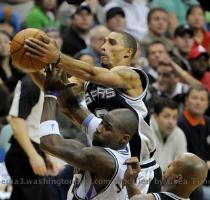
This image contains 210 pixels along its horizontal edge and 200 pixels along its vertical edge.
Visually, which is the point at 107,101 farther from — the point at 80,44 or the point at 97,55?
the point at 80,44

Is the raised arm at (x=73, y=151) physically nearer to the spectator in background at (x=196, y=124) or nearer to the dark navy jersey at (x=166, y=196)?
the dark navy jersey at (x=166, y=196)

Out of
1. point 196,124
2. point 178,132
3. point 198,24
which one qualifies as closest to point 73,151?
point 178,132

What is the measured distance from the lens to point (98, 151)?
5.36 metres

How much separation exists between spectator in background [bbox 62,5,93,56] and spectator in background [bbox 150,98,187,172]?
2151 millimetres

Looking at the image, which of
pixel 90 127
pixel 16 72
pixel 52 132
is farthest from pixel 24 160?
pixel 52 132

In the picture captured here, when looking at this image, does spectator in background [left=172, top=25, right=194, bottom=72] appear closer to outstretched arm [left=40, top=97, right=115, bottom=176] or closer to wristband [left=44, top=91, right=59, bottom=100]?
wristband [left=44, top=91, right=59, bottom=100]

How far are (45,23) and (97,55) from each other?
143 centimetres

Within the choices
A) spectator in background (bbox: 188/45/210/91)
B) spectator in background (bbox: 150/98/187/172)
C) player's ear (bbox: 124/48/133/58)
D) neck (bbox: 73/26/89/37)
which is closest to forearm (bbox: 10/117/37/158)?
spectator in background (bbox: 150/98/187/172)

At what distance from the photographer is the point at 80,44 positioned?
11.5m

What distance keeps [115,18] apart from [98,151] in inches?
264

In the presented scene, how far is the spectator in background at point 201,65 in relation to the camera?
39.0ft

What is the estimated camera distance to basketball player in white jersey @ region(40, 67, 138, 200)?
17.5 feet

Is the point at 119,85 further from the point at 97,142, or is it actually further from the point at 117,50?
the point at 97,142

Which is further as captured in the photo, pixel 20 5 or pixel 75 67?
pixel 20 5
